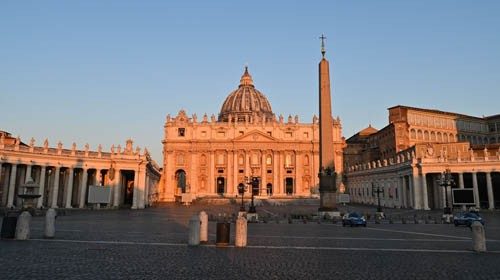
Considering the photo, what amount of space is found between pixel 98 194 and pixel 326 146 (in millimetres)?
27449

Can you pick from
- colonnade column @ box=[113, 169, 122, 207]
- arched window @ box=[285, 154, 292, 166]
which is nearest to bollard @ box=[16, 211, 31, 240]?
colonnade column @ box=[113, 169, 122, 207]

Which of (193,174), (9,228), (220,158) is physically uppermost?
(220,158)

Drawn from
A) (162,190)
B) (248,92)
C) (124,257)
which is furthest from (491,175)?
(248,92)

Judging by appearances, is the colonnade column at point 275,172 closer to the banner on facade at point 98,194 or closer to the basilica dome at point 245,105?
the basilica dome at point 245,105

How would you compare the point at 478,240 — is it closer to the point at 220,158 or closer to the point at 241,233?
the point at 241,233

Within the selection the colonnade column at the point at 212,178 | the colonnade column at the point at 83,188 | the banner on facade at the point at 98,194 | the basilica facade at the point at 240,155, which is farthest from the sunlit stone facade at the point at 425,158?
the colonnade column at the point at 83,188

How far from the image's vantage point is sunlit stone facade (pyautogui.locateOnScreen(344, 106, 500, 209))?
4738cm

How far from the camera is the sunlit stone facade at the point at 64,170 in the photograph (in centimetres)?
4253

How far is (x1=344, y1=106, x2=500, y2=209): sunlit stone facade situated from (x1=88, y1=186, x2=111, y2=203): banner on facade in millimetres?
33962

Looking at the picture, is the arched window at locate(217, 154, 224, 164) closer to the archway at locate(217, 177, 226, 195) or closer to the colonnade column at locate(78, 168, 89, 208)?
the archway at locate(217, 177, 226, 195)

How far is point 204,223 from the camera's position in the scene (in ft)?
46.4

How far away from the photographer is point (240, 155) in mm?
87125

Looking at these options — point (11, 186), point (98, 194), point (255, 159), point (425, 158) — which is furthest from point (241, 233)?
point (255, 159)

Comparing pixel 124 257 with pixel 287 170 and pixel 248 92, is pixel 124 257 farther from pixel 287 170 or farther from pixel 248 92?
pixel 248 92
